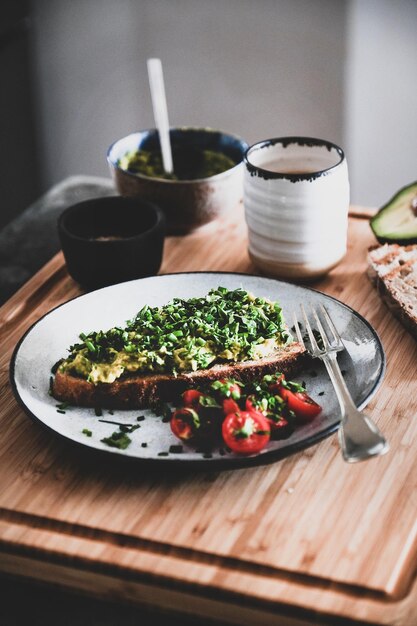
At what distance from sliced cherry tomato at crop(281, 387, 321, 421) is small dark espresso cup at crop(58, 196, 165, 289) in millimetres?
672

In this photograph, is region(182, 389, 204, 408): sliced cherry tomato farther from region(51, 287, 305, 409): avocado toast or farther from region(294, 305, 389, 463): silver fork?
region(294, 305, 389, 463): silver fork

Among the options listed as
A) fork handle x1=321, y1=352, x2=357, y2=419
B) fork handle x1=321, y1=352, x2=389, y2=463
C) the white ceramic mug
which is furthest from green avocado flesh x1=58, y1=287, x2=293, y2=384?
the white ceramic mug

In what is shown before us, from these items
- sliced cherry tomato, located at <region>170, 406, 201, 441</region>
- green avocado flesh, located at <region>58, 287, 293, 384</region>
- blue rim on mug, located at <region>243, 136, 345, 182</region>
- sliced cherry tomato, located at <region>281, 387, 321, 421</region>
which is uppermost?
blue rim on mug, located at <region>243, 136, 345, 182</region>

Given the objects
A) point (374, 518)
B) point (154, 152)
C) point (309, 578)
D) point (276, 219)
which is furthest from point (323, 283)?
point (309, 578)

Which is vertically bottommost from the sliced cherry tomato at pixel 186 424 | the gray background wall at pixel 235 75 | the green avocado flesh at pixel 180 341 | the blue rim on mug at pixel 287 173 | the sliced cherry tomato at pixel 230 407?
the gray background wall at pixel 235 75

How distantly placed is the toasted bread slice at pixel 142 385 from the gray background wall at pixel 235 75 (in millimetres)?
A: 2968

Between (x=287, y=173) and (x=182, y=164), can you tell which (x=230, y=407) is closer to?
(x=287, y=173)

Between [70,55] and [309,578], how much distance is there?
407 centimetres

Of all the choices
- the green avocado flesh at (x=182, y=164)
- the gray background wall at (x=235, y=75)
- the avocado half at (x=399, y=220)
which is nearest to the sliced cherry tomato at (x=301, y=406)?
the avocado half at (x=399, y=220)

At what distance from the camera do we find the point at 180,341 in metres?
1.60

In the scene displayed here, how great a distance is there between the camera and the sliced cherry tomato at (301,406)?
149cm

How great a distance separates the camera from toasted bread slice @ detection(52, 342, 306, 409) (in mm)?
1577

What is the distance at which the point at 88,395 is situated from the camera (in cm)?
158

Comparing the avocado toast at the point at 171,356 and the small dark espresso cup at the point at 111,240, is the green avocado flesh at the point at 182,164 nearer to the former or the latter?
the small dark espresso cup at the point at 111,240
